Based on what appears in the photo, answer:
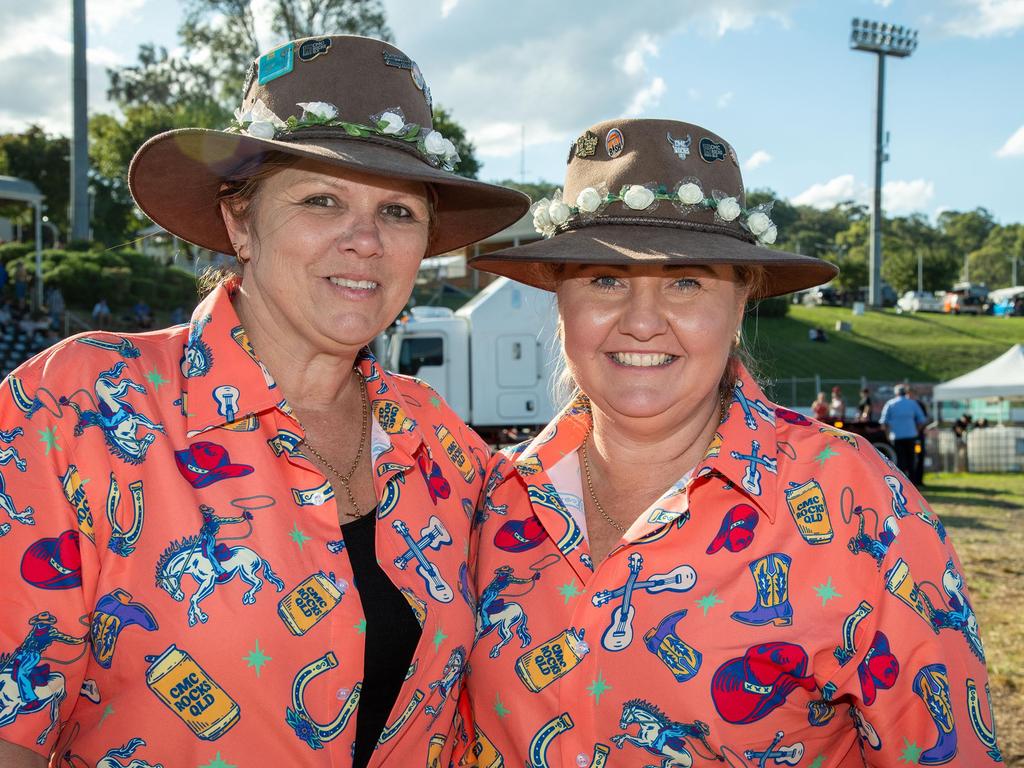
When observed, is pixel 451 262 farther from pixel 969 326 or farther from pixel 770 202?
pixel 770 202

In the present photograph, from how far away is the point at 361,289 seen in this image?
2.29 metres

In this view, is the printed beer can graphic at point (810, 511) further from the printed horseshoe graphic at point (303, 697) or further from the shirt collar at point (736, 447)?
the printed horseshoe graphic at point (303, 697)

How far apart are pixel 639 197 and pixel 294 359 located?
999 mm

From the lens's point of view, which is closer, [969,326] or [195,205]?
[195,205]

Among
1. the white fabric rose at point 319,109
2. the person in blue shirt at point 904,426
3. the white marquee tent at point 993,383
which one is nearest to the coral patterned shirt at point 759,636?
the white fabric rose at point 319,109

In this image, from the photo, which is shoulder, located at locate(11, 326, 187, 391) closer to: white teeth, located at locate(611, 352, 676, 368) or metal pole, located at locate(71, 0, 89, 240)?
white teeth, located at locate(611, 352, 676, 368)

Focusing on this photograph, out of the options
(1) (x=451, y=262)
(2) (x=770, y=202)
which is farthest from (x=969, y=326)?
(2) (x=770, y=202)

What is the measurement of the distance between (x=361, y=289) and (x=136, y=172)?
0.67m

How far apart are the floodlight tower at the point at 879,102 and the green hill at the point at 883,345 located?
10.6 feet

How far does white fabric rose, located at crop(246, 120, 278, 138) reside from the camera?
2180 millimetres

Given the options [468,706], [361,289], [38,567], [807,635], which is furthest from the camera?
[468,706]

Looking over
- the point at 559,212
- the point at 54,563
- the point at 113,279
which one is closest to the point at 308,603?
the point at 54,563

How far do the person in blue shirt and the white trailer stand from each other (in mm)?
5821

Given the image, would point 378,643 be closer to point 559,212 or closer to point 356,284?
point 356,284
